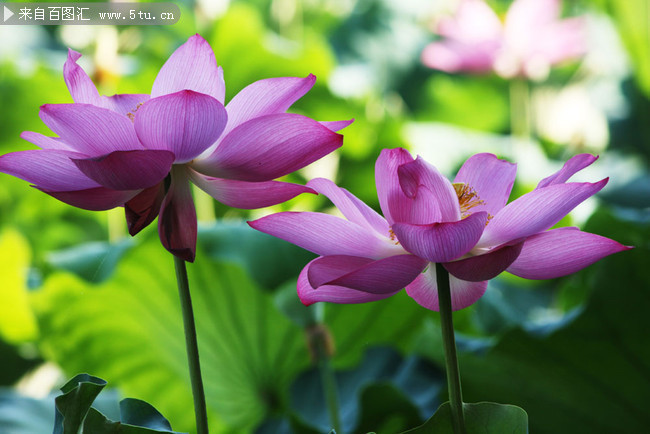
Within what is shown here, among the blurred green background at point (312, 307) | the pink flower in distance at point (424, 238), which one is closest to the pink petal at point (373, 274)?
the pink flower in distance at point (424, 238)

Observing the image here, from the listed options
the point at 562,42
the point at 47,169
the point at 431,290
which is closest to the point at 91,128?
the point at 47,169

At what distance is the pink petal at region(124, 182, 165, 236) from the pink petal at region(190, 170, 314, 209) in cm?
2

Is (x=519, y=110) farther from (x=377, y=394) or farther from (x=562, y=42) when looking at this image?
(x=377, y=394)

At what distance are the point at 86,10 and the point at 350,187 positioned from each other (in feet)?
2.63

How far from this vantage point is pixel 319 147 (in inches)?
9.1

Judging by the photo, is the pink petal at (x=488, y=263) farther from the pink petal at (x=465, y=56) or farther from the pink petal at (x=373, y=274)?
the pink petal at (x=465, y=56)

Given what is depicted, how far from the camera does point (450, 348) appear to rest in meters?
0.22

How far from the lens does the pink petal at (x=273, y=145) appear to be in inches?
9.0

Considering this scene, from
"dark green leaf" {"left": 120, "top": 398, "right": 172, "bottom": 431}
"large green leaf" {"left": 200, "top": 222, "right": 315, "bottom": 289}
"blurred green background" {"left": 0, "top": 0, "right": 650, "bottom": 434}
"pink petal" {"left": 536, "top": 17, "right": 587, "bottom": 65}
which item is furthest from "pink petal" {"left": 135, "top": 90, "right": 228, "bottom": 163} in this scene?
"pink petal" {"left": 536, "top": 17, "right": 587, "bottom": 65}

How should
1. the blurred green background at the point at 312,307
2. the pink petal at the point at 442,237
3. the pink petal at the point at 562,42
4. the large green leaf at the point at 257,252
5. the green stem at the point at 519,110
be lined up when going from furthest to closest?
the green stem at the point at 519,110 < the pink petal at the point at 562,42 < the large green leaf at the point at 257,252 < the blurred green background at the point at 312,307 < the pink petal at the point at 442,237

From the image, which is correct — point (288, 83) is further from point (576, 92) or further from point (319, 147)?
point (576, 92)

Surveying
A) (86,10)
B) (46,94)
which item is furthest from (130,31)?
(86,10)

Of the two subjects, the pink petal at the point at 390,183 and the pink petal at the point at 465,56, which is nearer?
the pink petal at the point at 390,183

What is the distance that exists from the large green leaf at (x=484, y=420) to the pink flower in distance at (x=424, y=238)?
1.5 inches
